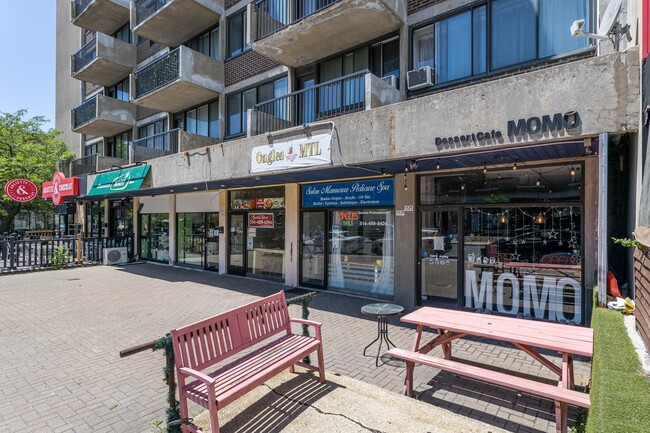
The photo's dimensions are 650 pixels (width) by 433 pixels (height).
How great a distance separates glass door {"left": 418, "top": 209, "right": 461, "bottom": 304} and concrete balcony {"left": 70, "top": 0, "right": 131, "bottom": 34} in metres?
20.0

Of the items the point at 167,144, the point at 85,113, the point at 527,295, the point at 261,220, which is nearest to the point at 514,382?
the point at 527,295

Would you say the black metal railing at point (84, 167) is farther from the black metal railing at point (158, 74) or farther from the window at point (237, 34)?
the window at point (237, 34)

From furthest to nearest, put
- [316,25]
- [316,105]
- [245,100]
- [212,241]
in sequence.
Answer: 1. [212,241]
2. [245,100]
3. [316,105]
4. [316,25]

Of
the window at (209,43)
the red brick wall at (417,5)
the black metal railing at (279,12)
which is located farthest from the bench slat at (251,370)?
the window at (209,43)

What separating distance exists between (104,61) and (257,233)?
13.5 m

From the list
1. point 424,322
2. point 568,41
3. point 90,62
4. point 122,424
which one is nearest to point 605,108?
point 568,41

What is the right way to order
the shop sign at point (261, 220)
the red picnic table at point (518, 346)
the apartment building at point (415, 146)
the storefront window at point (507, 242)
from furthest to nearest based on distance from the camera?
the shop sign at point (261, 220), the storefront window at point (507, 242), the apartment building at point (415, 146), the red picnic table at point (518, 346)

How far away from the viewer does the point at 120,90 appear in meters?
21.0

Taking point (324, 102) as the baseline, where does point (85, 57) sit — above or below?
above

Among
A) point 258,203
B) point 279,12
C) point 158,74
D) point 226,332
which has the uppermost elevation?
point 279,12

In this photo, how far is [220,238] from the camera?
13.7 meters

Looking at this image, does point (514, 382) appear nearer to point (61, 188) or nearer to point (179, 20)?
point (179, 20)

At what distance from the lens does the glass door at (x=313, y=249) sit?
10.7 m

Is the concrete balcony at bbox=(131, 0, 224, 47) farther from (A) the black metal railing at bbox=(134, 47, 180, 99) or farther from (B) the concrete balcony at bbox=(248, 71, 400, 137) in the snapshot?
(B) the concrete balcony at bbox=(248, 71, 400, 137)
